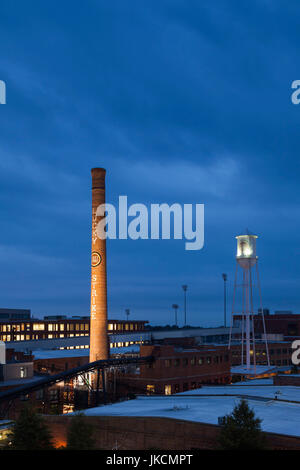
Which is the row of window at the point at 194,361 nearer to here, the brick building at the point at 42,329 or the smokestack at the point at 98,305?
the smokestack at the point at 98,305

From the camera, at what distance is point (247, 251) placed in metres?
80.9

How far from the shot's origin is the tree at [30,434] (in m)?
30.9

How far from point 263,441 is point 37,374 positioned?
50.2 metres

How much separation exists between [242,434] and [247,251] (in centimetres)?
5536

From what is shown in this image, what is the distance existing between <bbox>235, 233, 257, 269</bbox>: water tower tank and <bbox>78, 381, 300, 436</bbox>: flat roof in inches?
1332

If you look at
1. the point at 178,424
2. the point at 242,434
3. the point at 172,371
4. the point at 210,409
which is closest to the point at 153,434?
the point at 178,424

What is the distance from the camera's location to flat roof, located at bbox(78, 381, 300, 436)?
32.7 metres

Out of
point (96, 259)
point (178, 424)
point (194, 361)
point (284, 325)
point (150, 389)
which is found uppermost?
point (96, 259)

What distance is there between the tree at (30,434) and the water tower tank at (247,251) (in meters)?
54.6

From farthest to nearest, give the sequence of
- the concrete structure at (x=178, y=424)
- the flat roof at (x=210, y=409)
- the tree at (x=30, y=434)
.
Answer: the flat roof at (x=210, y=409)
the concrete structure at (x=178, y=424)
the tree at (x=30, y=434)

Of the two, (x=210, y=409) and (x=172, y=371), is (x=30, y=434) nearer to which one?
(x=210, y=409)

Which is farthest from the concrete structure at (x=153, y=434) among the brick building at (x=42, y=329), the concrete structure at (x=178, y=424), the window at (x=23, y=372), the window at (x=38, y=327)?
the window at (x=38, y=327)

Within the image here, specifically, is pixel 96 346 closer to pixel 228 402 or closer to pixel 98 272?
pixel 98 272

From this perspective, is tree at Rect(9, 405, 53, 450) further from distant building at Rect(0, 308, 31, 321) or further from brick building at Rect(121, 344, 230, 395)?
distant building at Rect(0, 308, 31, 321)
